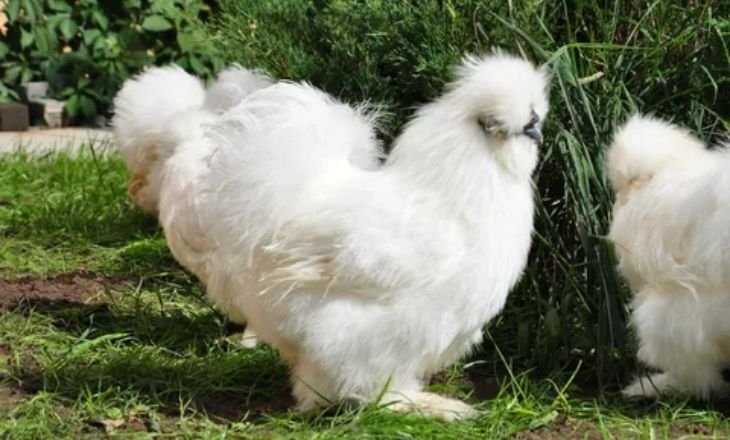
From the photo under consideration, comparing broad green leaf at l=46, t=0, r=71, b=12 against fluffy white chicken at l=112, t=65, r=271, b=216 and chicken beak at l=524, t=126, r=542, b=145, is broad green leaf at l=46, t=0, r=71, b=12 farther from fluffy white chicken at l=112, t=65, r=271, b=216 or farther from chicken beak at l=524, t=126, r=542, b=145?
chicken beak at l=524, t=126, r=542, b=145

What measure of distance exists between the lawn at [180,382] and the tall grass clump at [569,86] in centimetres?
13

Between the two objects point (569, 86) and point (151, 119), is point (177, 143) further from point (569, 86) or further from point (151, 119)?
point (569, 86)

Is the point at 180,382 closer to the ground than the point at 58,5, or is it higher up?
closer to the ground

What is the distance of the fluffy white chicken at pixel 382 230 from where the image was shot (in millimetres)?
3988

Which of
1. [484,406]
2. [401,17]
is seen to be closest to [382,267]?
[484,406]

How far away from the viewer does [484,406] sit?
4.40 meters

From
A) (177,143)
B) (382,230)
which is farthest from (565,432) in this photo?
(177,143)

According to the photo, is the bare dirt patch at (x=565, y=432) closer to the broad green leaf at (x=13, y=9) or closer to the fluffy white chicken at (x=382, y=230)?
the fluffy white chicken at (x=382, y=230)

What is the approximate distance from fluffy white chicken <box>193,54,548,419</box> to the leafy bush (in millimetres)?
5983

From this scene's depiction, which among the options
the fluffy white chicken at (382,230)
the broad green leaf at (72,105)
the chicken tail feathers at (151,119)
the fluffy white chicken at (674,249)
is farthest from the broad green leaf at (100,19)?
the fluffy white chicken at (674,249)

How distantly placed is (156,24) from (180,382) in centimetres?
598

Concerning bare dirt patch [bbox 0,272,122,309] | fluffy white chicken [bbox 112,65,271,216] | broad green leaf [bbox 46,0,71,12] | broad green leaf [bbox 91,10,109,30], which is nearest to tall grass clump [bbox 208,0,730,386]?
fluffy white chicken [bbox 112,65,271,216]

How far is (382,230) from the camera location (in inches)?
156

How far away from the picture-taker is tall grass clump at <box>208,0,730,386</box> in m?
4.73
